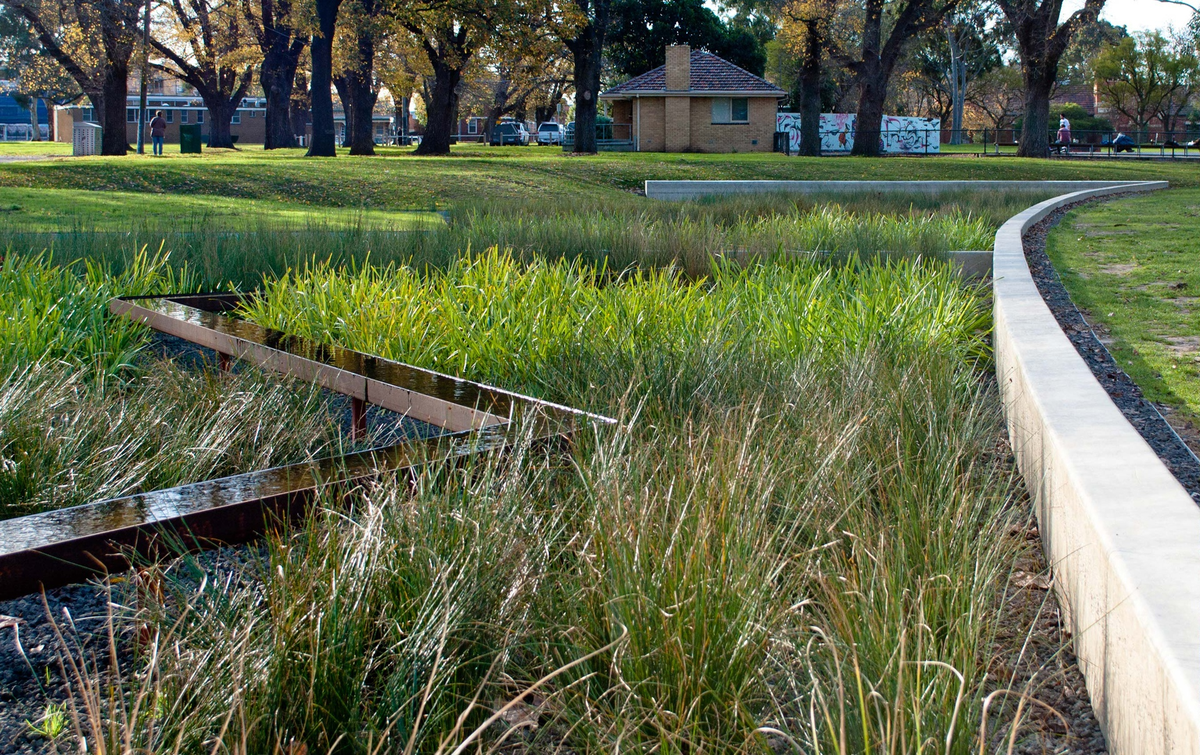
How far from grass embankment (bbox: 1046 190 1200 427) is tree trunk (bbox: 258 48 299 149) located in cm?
3390

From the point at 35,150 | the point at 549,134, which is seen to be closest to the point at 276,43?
the point at 35,150

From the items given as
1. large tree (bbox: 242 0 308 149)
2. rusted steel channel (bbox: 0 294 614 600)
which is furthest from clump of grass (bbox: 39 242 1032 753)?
large tree (bbox: 242 0 308 149)

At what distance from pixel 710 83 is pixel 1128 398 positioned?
137ft

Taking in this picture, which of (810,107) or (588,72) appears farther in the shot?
(810,107)

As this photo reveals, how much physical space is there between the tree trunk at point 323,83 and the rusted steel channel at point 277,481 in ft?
90.2

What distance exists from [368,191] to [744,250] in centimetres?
1142

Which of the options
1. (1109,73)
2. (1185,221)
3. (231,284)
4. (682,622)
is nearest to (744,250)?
(231,284)

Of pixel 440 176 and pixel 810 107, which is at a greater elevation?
pixel 810 107

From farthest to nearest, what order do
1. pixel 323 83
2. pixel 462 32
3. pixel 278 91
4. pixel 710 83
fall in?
pixel 278 91 → pixel 710 83 → pixel 462 32 → pixel 323 83

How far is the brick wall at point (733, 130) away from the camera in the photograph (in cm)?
4394

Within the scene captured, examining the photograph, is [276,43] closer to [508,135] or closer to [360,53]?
[360,53]

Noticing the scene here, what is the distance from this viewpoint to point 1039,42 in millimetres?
32625

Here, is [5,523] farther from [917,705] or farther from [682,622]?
[917,705]

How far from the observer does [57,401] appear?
11.2 ft
